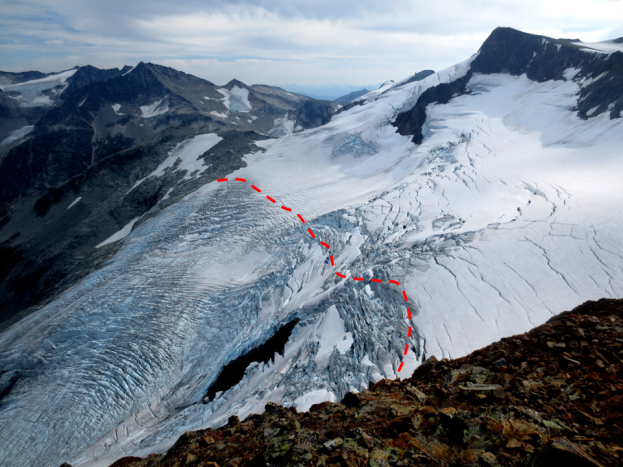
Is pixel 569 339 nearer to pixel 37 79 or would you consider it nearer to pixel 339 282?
pixel 339 282

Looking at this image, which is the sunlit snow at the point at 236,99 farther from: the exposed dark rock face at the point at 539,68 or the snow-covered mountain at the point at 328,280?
the snow-covered mountain at the point at 328,280

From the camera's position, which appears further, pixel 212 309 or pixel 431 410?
pixel 212 309

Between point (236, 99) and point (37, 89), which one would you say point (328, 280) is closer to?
point (236, 99)

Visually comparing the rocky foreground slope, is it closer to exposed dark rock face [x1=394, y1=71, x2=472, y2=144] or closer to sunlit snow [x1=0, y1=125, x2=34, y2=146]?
exposed dark rock face [x1=394, y1=71, x2=472, y2=144]

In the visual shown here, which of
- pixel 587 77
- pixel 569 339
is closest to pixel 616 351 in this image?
pixel 569 339

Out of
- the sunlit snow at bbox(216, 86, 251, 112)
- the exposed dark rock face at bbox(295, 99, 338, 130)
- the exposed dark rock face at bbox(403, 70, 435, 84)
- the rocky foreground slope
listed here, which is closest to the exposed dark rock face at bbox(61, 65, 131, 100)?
the sunlit snow at bbox(216, 86, 251, 112)

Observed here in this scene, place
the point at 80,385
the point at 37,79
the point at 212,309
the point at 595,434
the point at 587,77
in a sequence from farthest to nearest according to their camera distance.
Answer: the point at 37,79 < the point at 587,77 < the point at 212,309 < the point at 80,385 < the point at 595,434

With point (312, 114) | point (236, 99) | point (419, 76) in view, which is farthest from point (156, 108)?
point (419, 76)
